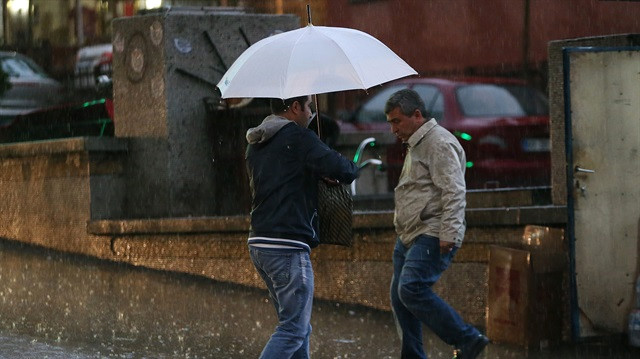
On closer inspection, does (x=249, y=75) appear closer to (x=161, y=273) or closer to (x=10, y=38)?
(x=161, y=273)

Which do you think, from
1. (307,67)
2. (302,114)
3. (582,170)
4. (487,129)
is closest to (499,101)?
(487,129)

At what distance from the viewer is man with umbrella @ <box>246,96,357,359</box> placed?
21.2 ft

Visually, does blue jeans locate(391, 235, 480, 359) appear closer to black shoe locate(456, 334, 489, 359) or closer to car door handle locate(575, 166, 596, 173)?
black shoe locate(456, 334, 489, 359)

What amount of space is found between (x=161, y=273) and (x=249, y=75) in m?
4.58

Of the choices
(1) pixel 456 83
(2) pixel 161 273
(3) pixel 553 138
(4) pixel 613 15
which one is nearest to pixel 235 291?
(2) pixel 161 273

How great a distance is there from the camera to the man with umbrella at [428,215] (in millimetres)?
7219

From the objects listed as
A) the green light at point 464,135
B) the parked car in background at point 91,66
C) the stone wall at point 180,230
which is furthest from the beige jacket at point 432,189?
the parked car in background at point 91,66

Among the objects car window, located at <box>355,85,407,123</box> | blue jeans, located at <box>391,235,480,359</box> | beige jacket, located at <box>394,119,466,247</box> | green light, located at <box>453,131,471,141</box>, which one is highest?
car window, located at <box>355,85,407,123</box>

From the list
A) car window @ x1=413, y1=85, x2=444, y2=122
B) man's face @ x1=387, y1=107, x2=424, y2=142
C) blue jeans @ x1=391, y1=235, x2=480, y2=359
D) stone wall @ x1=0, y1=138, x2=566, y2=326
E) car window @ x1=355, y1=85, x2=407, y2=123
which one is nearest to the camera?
blue jeans @ x1=391, y1=235, x2=480, y2=359

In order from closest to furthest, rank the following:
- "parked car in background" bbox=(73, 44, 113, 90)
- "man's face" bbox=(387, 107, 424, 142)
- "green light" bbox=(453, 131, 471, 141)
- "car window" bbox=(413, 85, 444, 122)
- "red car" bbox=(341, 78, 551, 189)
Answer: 1. "man's face" bbox=(387, 107, 424, 142)
2. "red car" bbox=(341, 78, 551, 189)
3. "green light" bbox=(453, 131, 471, 141)
4. "car window" bbox=(413, 85, 444, 122)
5. "parked car in background" bbox=(73, 44, 113, 90)

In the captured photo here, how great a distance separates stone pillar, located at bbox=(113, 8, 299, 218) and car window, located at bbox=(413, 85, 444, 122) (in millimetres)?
2929

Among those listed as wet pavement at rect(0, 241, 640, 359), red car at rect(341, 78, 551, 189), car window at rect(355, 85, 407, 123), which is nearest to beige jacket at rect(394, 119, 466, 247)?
wet pavement at rect(0, 241, 640, 359)

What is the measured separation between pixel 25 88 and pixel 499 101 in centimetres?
1082

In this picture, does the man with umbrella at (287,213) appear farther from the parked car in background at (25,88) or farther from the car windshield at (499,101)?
the parked car in background at (25,88)
